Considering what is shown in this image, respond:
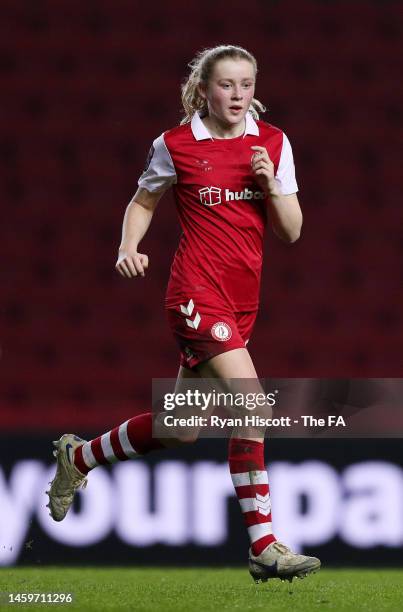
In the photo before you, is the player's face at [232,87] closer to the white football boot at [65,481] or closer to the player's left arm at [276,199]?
the player's left arm at [276,199]

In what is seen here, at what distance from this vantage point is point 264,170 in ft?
12.3

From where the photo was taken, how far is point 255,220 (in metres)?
3.94

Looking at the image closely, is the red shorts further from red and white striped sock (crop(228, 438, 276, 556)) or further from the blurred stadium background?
the blurred stadium background

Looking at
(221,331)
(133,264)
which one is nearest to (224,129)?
(133,264)

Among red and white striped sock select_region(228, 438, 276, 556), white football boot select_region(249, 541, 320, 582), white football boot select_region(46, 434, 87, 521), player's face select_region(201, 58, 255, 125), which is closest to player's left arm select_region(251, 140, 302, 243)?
player's face select_region(201, 58, 255, 125)

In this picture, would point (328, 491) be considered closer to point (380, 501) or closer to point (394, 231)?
point (380, 501)

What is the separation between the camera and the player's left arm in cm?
376

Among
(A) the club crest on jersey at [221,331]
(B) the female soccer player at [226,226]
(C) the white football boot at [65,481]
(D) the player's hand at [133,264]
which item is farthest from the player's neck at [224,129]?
(C) the white football boot at [65,481]

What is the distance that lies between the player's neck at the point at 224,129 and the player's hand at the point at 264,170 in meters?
0.15

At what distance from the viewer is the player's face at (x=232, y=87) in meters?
3.85

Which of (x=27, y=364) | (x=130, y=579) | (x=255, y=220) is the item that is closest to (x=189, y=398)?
(x=255, y=220)

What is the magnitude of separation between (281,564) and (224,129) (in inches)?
50.8

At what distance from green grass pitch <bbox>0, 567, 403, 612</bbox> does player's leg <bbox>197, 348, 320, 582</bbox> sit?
0.08 meters

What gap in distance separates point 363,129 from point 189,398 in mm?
3913
